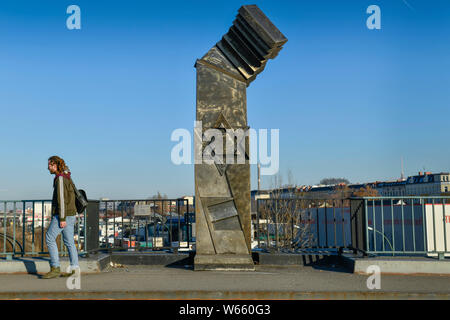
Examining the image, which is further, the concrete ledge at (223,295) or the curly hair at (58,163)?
the curly hair at (58,163)

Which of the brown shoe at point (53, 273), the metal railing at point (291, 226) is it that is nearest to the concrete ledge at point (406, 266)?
the metal railing at point (291, 226)

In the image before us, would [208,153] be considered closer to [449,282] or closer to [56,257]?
[56,257]

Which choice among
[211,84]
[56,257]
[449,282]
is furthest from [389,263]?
[56,257]

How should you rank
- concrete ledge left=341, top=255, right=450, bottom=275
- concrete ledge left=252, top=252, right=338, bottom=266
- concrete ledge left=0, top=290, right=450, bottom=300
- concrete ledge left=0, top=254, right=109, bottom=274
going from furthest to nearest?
concrete ledge left=252, top=252, right=338, bottom=266, concrete ledge left=0, top=254, right=109, bottom=274, concrete ledge left=341, top=255, right=450, bottom=275, concrete ledge left=0, top=290, right=450, bottom=300

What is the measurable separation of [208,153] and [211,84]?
1.23 meters

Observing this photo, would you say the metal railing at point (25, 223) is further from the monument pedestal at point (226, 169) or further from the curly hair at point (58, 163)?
the monument pedestal at point (226, 169)

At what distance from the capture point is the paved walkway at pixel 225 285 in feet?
19.0

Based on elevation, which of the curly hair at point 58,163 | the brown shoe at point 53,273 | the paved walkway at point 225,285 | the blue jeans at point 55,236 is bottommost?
the paved walkway at point 225,285

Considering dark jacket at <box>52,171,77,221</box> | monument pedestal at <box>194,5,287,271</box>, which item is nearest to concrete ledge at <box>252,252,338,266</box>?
monument pedestal at <box>194,5,287,271</box>

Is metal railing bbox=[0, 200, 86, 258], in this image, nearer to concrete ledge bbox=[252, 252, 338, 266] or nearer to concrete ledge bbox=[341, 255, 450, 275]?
concrete ledge bbox=[252, 252, 338, 266]

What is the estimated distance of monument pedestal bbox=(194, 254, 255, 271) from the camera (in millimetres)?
7844

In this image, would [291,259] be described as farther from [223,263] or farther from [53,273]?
[53,273]

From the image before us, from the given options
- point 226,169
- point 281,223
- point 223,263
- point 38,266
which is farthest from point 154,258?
point 281,223
